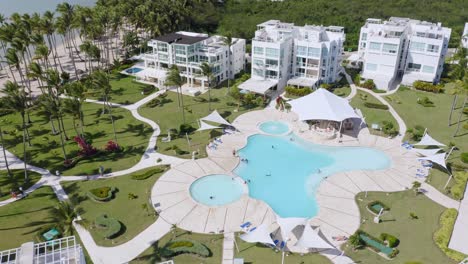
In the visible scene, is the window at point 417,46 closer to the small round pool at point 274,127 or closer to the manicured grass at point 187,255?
the small round pool at point 274,127

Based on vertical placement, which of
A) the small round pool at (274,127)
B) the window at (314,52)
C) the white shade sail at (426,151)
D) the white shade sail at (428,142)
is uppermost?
the window at (314,52)

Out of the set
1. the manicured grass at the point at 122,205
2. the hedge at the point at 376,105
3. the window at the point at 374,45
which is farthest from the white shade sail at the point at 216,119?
the window at the point at 374,45

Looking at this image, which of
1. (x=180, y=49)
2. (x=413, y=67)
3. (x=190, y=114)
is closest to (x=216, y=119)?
(x=190, y=114)

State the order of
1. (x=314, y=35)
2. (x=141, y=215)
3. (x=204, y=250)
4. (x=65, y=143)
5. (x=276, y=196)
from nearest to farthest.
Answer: (x=204, y=250)
(x=141, y=215)
(x=276, y=196)
(x=65, y=143)
(x=314, y=35)

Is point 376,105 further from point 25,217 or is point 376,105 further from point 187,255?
point 25,217

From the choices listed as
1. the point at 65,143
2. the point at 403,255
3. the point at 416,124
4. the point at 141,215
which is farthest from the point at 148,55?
the point at 403,255

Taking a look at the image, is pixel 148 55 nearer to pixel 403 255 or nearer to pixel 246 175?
pixel 246 175

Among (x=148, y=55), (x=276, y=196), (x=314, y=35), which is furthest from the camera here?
(x=148, y=55)
